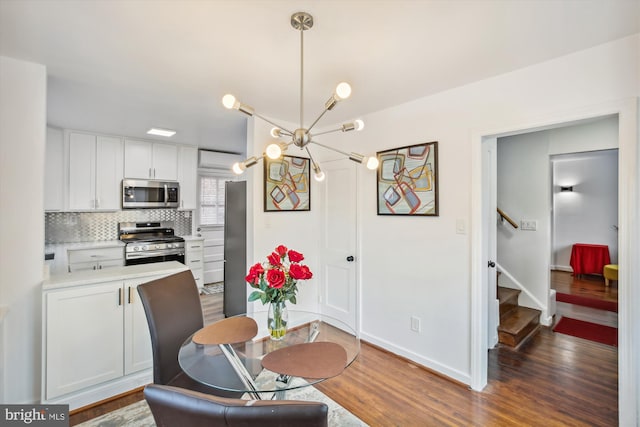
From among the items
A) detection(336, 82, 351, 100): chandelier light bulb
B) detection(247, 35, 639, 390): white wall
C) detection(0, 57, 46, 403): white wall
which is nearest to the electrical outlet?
detection(247, 35, 639, 390): white wall

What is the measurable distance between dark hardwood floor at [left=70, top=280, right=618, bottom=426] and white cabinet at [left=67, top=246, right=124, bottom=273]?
7.84ft

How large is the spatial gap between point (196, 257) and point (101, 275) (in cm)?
240

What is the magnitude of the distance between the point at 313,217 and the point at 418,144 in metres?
1.55

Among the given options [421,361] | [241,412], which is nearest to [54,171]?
[241,412]

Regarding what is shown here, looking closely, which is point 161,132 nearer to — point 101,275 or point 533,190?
point 101,275

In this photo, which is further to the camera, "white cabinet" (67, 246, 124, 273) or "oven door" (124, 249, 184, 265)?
"oven door" (124, 249, 184, 265)

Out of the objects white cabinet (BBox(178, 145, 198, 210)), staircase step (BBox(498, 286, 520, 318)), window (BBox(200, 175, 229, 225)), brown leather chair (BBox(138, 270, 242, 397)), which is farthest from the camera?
window (BBox(200, 175, 229, 225))

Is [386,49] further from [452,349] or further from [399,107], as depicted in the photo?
[452,349]

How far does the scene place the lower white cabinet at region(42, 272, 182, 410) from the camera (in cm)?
197

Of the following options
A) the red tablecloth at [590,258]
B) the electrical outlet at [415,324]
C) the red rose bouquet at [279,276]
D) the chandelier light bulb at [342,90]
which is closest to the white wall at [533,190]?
the electrical outlet at [415,324]

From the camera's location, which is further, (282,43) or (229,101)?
(282,43)

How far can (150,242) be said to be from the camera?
4227 mm

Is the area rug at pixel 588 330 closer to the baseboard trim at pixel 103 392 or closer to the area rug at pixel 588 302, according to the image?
the area rug at pixel 588 302

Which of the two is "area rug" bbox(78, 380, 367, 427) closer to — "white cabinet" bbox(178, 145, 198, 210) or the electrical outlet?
the electrical outlet
